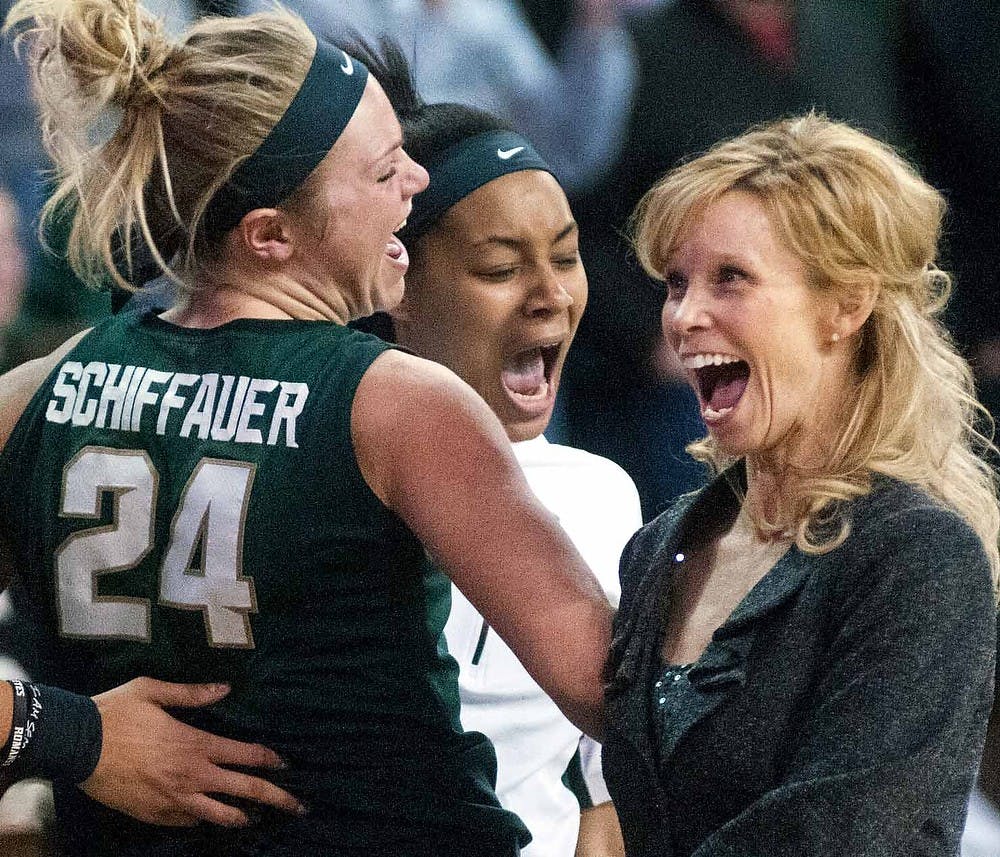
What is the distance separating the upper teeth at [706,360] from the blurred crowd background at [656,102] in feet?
6.84

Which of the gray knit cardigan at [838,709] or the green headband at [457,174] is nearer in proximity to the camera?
the gray knit cardigan at [838,709]

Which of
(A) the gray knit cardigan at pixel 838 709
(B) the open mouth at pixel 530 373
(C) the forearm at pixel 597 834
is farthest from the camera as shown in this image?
(B) the open mouth at pixel 530 373

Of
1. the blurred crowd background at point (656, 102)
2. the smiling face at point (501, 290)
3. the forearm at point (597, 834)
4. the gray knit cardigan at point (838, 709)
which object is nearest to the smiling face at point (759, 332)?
the gray knit cardigan at point (838, 709)

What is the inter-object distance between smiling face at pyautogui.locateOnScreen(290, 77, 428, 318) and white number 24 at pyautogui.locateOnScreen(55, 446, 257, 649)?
30cm

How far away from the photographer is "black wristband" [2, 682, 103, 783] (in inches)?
64.4

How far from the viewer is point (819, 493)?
58.6 inches

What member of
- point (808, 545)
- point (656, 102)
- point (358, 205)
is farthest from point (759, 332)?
point (656, 102)

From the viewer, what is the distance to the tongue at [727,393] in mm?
1604

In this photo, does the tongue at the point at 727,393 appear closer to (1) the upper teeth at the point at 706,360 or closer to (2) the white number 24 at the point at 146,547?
(1) the upper teeth at the point at 706,360

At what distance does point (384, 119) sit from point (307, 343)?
0.33 metres

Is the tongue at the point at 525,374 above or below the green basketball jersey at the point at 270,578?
below

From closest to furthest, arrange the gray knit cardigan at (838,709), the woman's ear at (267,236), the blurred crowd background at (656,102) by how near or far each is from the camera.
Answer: the gray knit cardigan at (838,709) < the woman's ear at (267,236) < the blurred crowd background at (656,102)

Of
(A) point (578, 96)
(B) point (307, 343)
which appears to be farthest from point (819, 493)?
(A) point (578, 96)

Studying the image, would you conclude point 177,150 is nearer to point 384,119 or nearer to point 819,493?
point 384,119
